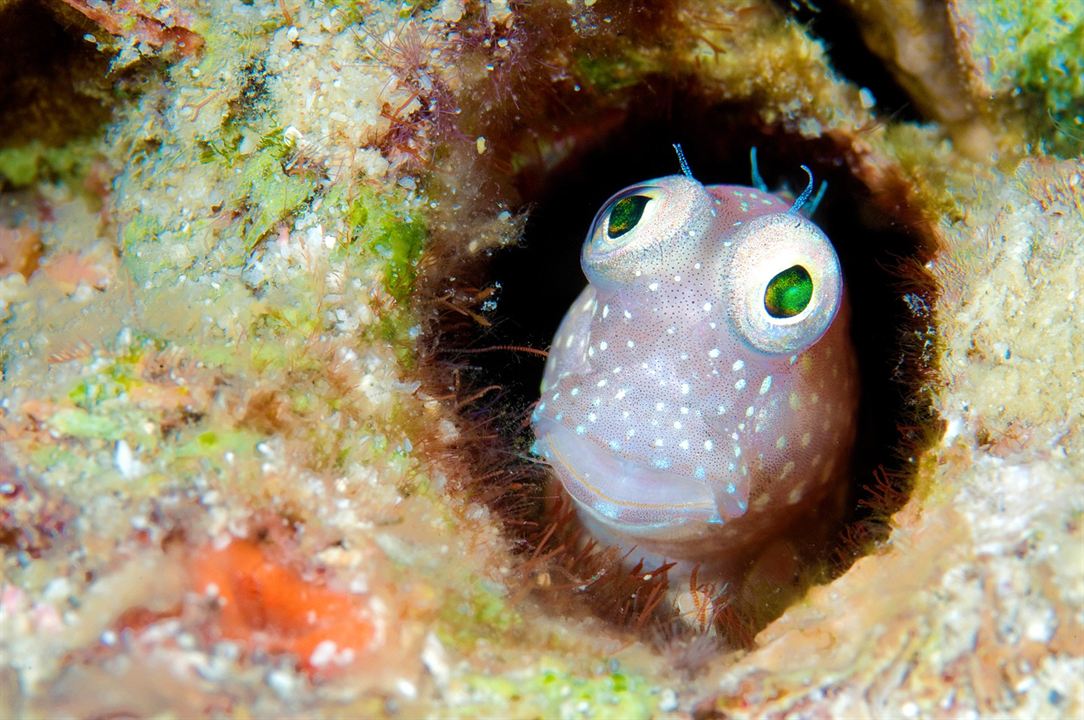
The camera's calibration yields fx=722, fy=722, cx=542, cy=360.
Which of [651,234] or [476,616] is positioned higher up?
[651,234]

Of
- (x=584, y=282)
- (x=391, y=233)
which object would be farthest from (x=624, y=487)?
(x=584, y=282)

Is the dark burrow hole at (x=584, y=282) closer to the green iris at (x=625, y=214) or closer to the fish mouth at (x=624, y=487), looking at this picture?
the fish mouth at (x=624, y=487)

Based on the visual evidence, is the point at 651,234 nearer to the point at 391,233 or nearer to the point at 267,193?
the point at 391,233

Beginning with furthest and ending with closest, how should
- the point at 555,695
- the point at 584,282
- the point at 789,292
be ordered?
the point at 584,282 < the point at 789,292 < the point at 555,695

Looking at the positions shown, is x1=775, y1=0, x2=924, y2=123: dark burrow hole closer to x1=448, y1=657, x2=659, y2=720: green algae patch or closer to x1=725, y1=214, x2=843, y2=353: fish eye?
x1=725, y1=214, x2=843, y2=353: fish eye

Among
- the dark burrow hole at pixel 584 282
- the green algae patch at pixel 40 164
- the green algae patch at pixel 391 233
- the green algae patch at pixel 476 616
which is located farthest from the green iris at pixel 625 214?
the green algae patch at pixel 40 164

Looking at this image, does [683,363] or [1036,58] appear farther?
[683,363]

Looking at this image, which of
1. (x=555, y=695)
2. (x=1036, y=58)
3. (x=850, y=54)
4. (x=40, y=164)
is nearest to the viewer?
(x=555, y=695)

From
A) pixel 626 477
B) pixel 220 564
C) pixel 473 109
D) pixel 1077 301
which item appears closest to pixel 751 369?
pixel 626 477
